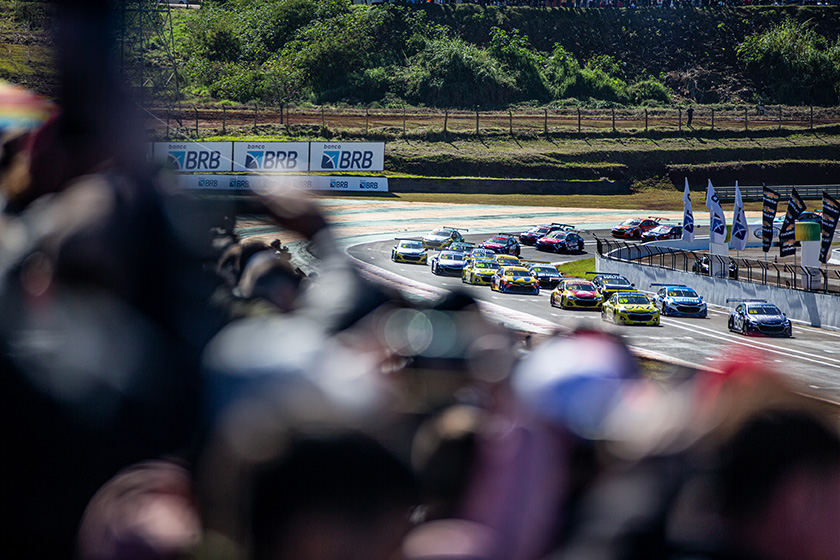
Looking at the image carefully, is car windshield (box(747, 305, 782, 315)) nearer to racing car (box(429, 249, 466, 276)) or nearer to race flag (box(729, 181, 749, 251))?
race flag (box(729, 181, 749, 251))

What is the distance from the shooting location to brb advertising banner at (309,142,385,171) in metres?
49.4

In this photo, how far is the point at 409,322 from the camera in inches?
99.3

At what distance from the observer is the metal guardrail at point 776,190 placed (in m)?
66.0

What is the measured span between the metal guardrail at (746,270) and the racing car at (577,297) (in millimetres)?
5792

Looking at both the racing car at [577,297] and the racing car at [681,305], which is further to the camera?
the racing car at [577,297]

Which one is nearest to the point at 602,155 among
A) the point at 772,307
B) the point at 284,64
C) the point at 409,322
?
the point at 284,64

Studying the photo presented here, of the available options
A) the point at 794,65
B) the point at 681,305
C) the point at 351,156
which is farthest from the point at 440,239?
the point at 794,65

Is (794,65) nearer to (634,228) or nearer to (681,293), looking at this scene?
(634,228)

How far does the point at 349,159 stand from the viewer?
172ft

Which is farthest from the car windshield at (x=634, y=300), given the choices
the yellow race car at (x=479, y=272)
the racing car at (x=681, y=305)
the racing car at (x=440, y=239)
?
the racing car at (x=440, y=239)

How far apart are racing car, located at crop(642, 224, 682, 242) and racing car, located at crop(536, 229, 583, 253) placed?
5.97m

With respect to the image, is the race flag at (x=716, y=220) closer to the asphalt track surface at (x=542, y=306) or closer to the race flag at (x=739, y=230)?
the race flag at (x=739, y=230)

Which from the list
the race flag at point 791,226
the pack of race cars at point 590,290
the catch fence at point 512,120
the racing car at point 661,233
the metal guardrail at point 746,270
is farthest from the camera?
the catch fence at point 512,120

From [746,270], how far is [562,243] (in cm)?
1019
